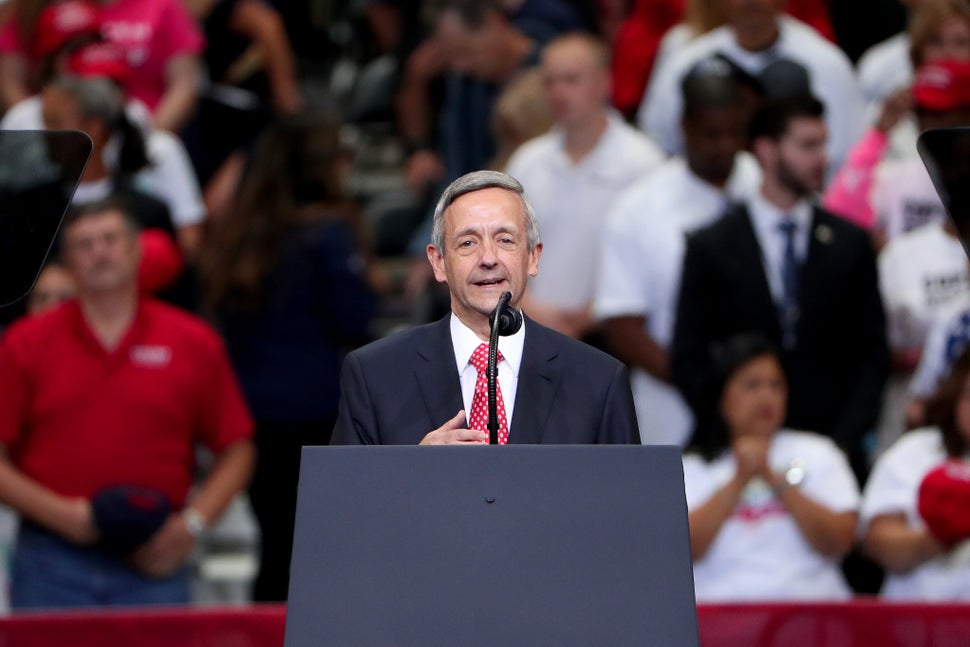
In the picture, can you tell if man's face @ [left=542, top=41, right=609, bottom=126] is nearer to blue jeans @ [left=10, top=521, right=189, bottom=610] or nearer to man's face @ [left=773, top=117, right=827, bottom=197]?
man's face @ [left=773, top=117, right=827, bottom=197]

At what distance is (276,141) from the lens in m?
6.14

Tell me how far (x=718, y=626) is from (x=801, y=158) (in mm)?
1972

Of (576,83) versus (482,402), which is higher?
(576,83)

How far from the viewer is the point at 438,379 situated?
125 inches

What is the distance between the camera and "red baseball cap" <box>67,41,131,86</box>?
6.54 metres

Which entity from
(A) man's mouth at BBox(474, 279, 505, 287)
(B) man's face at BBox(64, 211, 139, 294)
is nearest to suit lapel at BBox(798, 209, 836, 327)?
(B) man's face at BBox(64, 211, 139, 294)

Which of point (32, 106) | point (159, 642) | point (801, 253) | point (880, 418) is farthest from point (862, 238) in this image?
point (32, 106)

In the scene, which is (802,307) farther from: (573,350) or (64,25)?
(64,25)

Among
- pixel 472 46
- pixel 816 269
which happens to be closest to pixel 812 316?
pixel 816 269

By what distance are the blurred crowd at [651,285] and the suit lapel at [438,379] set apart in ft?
7.21

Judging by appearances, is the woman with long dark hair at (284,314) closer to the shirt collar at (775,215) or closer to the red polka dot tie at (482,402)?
the shirt collar at (775,215)

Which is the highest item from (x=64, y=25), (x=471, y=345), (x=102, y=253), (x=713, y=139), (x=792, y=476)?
(x=64, y=25)

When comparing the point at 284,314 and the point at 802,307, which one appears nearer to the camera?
the point at 802,307

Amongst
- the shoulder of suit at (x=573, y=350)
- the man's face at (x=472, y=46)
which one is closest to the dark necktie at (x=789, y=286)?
the man's face at (x=472, y=46)
